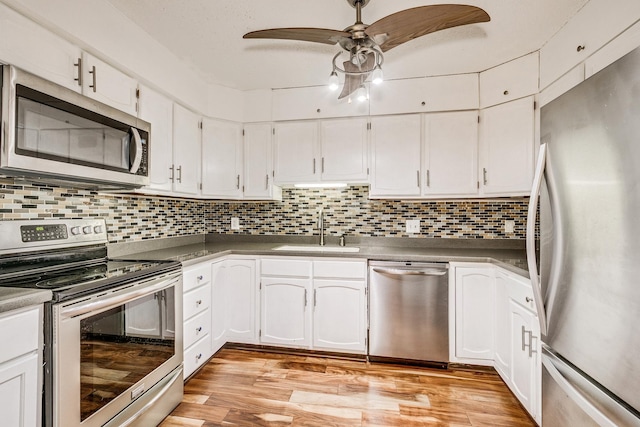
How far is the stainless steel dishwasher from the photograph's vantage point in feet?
7.54

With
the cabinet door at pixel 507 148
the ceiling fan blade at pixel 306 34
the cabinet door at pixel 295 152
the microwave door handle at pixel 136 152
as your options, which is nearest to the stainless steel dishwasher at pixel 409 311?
the cabinet door at pixel 507 148

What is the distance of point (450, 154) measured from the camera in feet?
8.38

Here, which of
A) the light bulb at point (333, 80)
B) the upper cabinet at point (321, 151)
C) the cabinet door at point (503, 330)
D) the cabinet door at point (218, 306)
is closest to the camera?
the light bulb at point (333, 80)

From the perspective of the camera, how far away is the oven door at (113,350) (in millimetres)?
1184

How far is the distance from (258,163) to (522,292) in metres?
2.21

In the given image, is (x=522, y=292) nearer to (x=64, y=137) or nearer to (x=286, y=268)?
(x=286, y=268)

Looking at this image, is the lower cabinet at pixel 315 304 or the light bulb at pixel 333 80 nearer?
the light bulb at pixel 333 80

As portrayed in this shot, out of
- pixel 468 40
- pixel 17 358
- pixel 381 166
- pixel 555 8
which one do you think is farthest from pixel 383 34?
pixel 17 358

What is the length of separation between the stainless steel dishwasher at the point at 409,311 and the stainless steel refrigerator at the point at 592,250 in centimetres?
103

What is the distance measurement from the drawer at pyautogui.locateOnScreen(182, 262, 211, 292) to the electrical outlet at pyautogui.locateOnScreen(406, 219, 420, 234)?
1725 millimetres

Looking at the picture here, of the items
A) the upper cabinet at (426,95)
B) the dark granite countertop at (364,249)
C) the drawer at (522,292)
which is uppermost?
the upper cabinet at (426,95)

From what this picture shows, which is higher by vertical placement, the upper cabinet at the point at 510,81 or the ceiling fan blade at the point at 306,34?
the upper cabinet at the point at 510,81

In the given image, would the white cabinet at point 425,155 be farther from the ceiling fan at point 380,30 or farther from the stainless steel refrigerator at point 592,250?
the stainless steel refrigerator at point 592,250

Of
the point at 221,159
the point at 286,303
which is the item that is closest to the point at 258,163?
the point at 221,159
